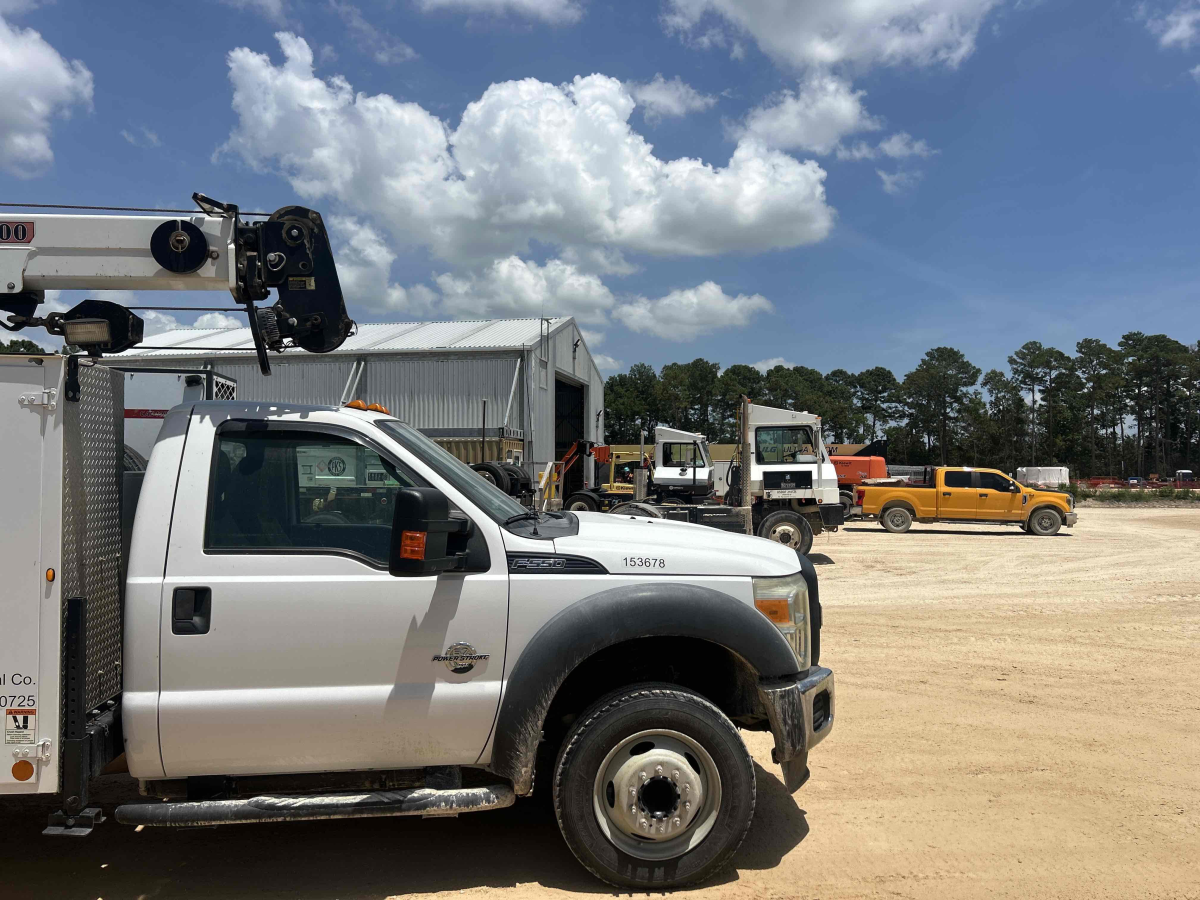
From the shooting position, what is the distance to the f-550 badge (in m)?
3.35

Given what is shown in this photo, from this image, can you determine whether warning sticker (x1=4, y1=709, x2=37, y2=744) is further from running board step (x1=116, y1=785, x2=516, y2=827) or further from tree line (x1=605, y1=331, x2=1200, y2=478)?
tree line (x1=605, y1=331, x2=1200, y2=478)

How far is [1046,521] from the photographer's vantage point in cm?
2250

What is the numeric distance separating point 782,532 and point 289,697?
1331cm

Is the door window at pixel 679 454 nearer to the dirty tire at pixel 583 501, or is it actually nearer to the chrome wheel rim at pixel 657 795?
the dirty tire at pixel 583 501

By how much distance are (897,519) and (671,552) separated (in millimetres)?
21417

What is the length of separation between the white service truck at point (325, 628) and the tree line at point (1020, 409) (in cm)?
7576

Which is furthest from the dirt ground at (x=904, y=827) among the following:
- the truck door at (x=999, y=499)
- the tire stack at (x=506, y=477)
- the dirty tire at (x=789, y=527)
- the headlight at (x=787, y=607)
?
the truck door at (x=999, y=499)

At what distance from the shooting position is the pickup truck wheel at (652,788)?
346 centimetres

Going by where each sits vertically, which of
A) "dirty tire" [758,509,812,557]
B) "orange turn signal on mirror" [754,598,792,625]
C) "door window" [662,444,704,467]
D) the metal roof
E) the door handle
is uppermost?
the metal roof

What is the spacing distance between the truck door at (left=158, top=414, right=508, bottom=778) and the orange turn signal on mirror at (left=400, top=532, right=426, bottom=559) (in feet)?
0.61

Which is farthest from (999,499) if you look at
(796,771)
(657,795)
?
(657,795)

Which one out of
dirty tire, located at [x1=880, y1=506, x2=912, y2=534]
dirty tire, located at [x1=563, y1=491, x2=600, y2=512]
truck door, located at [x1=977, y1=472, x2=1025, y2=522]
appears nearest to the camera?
dirty tire, located at [x1=563, y1=491, x2=600, y2=512]

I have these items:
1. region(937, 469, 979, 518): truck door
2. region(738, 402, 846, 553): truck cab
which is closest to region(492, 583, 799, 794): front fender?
region(738, 402, 846, 553): truck cab

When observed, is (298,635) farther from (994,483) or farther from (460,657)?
(994,483)
